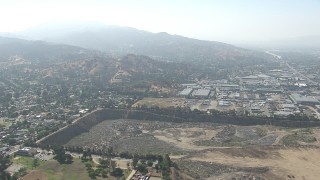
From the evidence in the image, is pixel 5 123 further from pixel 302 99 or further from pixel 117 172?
pixel 302 99

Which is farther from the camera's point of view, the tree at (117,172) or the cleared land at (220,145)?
the cleared land at (220,145)

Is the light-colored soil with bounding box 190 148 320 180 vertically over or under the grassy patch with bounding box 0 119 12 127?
over

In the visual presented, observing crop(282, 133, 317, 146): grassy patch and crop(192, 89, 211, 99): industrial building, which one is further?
crop(192, 89, 211, 99): industrial building

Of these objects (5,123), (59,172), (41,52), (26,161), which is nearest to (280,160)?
(59,172)

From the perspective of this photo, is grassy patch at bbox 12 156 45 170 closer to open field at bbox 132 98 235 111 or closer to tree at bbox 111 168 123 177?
tree at bbox 111 168 123 177

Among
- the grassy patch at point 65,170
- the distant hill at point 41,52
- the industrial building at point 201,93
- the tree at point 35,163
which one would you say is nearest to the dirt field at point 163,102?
the industrial building at point 201,93

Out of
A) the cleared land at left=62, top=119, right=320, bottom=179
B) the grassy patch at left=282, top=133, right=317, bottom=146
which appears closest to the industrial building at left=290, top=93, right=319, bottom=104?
the cleared land at left=62, top=119, right=320, bottom=179

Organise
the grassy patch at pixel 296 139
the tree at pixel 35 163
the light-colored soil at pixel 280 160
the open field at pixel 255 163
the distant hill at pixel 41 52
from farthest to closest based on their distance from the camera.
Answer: the distant hill at pixel 41 52, the grassy patch at pixel 296 139, the light-colored soil at pixel 280 160, the open field at pixel 255 163, the tree at pixel 35 163

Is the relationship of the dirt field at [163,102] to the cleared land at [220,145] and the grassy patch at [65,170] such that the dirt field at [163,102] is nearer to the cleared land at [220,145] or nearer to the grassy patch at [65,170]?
the cleared land at [220,145]

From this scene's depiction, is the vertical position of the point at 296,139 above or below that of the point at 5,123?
above
